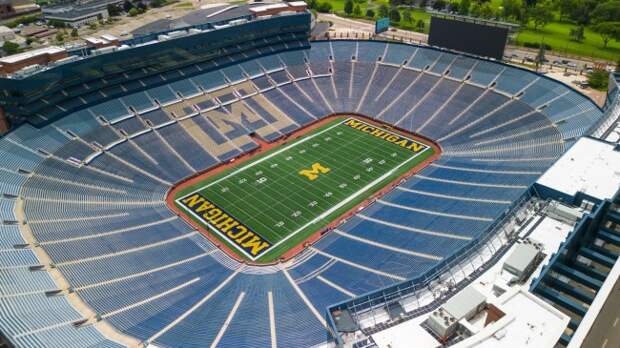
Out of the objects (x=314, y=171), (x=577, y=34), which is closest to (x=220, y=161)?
(x=314, y=171)

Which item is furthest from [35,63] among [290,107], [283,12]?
[283,12]

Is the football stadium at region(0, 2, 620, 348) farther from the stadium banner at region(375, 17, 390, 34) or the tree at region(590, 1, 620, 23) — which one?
the tree at region(590, 1, 620, 23)

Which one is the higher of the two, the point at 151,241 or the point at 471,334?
the point at 471,334

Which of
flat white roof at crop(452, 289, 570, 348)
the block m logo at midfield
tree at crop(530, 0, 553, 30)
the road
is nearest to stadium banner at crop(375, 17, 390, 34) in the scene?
the road

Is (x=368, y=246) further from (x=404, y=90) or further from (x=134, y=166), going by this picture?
(x=404, y=90)

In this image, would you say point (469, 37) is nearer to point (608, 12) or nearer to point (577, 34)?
point (577, 34)
